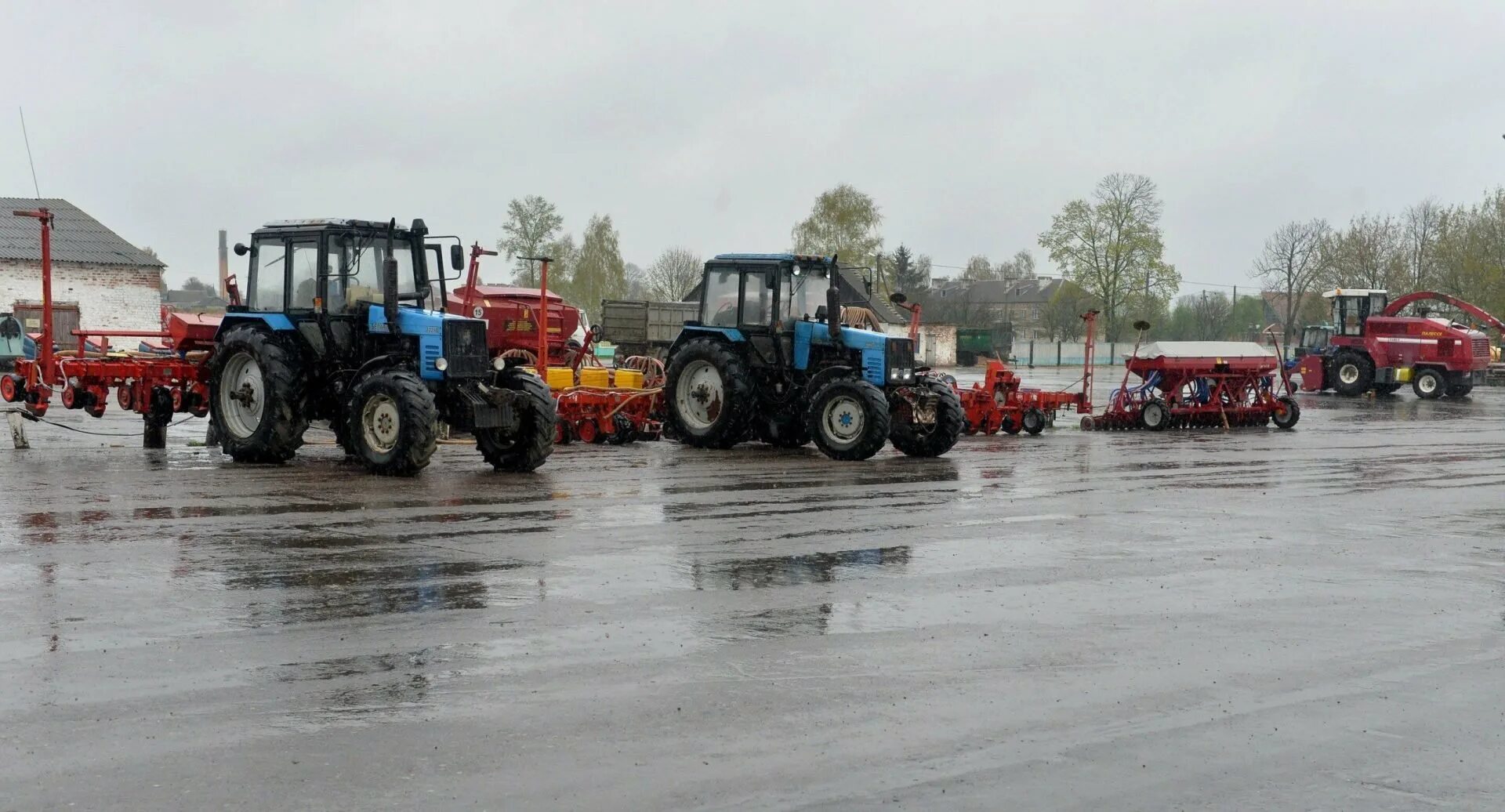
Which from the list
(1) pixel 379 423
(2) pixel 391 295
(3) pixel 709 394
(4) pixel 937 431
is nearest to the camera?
(1) pixel 379 423

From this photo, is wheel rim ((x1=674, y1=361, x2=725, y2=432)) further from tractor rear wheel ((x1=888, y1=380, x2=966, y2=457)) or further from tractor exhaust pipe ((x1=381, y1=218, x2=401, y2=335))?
tractor exhaust pipe ((x1=381, y1=218, x2=401, y2=335))

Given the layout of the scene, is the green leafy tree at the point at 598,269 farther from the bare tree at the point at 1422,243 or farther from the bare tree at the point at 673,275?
the bare tree at the point at 1422,243

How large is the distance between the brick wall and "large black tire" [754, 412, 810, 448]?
28.4 m

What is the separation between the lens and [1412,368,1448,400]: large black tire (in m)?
38.5

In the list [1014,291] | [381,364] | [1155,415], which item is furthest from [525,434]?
[1014,291]

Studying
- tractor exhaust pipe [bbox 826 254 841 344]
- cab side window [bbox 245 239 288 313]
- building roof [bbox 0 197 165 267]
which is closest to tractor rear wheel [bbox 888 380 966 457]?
A: tractor exhaust pipe [bbox 826 254 841 344]

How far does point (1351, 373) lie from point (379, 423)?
30332mm

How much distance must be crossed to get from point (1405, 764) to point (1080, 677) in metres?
1.55

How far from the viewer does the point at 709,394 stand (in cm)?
1991

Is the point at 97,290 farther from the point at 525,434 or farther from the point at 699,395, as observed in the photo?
the point at 525,434

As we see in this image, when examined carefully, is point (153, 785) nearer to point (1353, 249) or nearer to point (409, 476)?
point (409, 476)

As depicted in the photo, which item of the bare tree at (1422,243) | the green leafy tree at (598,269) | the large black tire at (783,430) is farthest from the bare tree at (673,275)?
the large black tire at (783,430)

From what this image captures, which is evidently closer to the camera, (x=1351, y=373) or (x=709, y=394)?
(x=709, y=394)

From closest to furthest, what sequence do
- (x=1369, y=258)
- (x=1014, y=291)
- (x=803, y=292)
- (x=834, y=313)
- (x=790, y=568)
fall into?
(x=790, y=568) < (x=834, y=313) < (x=803, y=292) < (x=1369, y=258) < (x=1014, y=291)
